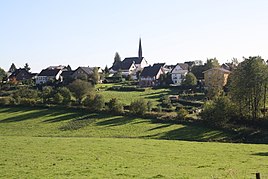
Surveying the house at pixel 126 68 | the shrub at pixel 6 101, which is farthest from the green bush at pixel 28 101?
the house at pixel 126 68

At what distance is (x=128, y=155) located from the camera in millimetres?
33562

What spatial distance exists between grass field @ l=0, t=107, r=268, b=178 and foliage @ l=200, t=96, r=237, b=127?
2793mm

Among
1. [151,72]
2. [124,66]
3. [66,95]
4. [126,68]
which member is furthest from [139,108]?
[124,66]

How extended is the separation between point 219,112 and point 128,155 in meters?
26.5

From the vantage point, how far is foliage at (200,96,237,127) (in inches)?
2224

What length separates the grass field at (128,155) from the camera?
24969 mm

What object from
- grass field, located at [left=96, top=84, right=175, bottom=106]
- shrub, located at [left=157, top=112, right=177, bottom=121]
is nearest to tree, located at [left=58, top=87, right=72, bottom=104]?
grass field, located at [left=96, top=84, right=175, bottom=106]

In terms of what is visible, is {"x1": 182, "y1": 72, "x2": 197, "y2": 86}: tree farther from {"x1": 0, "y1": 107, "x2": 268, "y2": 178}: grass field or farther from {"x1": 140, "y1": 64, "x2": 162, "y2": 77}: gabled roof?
{"x1": 0, "y1": 107, "x2": 268, "y2": 178}: grass field

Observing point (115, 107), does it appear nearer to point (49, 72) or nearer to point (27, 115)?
point (27, 115)

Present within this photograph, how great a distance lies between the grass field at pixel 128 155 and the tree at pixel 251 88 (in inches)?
356

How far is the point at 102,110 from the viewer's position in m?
70.0

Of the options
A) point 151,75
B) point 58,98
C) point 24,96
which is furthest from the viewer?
point 151,75

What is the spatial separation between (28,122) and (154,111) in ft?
72.6

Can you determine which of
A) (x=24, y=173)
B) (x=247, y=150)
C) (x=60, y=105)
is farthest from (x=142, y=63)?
(x=24, y=173)
